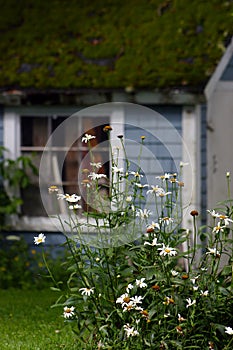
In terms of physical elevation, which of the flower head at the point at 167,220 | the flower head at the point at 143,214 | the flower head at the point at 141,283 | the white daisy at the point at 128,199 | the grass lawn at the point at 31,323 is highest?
the white daisy at the point at 128,199

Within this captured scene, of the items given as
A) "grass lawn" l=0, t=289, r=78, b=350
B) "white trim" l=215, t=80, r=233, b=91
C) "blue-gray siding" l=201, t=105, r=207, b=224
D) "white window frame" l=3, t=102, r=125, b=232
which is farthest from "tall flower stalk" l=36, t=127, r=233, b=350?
"white trim" l=215, t=80, r=233, b=91

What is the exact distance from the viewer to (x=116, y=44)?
11.0 metres

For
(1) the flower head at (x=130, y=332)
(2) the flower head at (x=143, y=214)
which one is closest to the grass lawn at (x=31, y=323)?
(1) the flower head at (x=130, y=332)

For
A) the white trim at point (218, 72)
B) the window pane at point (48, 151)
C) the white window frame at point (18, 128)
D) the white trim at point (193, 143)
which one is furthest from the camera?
the window pane at point (48, 151)

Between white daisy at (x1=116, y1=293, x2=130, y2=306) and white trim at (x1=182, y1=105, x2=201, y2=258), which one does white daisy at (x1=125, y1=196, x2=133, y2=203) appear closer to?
white daisy at (x1=116, y1=293, x2=130, y2=306)

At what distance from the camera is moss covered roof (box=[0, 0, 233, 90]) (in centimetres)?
1062

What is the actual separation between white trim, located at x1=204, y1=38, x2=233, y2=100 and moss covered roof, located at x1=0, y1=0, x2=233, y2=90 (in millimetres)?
72

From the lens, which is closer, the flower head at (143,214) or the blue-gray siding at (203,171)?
the flower head at (143,214)

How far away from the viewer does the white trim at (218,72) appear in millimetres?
10328

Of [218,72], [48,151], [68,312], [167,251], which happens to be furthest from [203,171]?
[167,251]

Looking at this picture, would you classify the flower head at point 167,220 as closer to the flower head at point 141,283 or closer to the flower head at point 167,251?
the flower head at point 167,251

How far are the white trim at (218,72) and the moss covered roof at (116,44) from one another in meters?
0.07

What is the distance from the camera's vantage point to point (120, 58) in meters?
10.9

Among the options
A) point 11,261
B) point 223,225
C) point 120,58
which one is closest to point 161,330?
point 223,225
